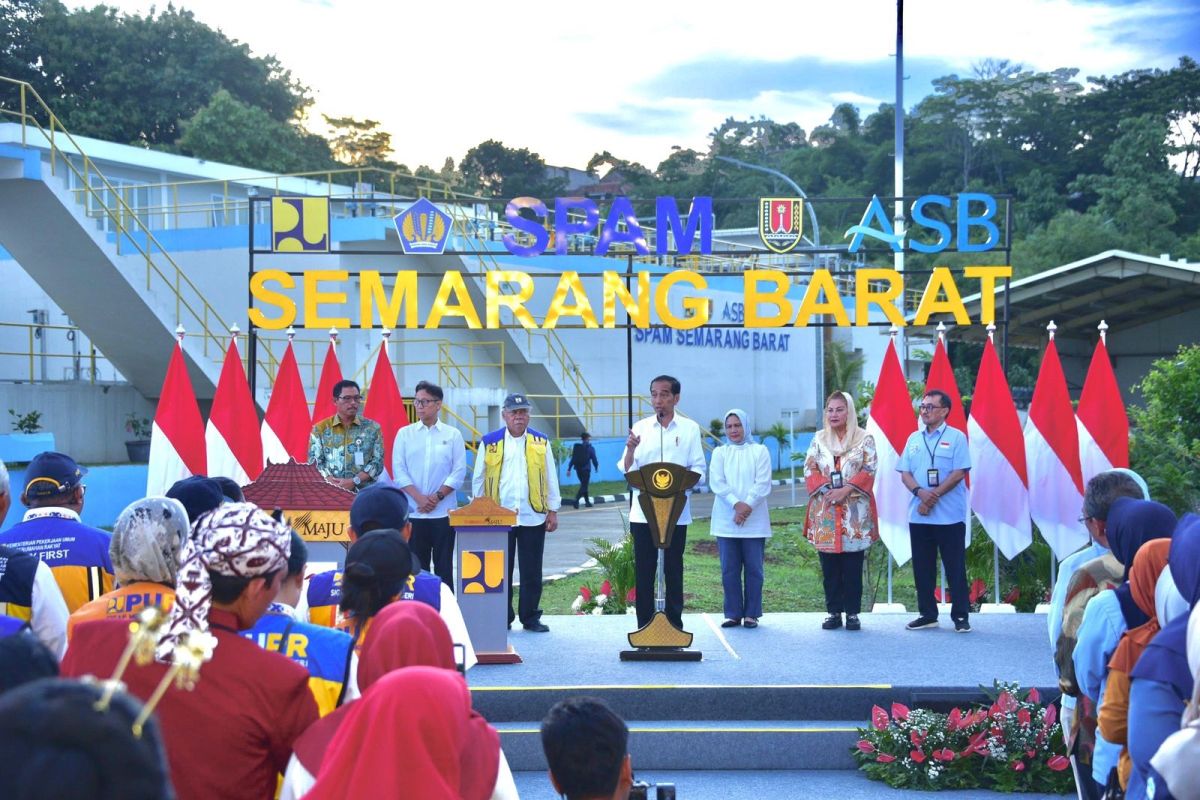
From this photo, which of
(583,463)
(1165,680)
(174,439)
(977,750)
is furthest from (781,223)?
(583,463)

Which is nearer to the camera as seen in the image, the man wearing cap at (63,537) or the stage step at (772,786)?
the man wearing cap at (63,537)

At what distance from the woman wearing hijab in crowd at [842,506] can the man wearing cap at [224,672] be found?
264 inches

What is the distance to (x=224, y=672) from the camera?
2672 mm

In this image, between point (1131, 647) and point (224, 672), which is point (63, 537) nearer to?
point (224, 672)

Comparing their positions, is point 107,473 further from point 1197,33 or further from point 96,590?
point 1197,33

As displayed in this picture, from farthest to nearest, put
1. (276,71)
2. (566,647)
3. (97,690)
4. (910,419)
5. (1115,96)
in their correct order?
(1115,96) → (276,71) → (910,419) → (566,647) → (97,690)

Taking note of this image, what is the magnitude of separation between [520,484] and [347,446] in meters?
1.33

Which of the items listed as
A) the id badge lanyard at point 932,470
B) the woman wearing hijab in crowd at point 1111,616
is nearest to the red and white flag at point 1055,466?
the id badge lanyard at point 932,470

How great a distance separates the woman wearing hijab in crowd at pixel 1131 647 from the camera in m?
3.92

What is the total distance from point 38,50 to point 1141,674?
4160cm

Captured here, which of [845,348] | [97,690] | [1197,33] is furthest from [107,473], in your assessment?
[1197,33]

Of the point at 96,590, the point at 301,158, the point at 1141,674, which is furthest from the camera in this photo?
the point at 301,158

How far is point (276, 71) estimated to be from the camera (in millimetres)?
47688

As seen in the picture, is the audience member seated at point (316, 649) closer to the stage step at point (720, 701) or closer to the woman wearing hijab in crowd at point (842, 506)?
the stage step at point (720, 701)
